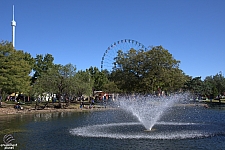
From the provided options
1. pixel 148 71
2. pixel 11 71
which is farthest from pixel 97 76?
pixel 11 71

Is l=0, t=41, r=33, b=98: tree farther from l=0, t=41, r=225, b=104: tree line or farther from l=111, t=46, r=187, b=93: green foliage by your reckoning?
l=111, t=46, r=187, b=93: green foliage

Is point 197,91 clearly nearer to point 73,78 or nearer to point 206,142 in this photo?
point 73,78

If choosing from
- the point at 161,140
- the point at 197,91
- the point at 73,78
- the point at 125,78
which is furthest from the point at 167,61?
the point at 161,140

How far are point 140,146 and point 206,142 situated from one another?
14.9 ft

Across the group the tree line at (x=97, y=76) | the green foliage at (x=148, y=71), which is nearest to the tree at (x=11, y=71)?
the tree line at (x=97, y=76)

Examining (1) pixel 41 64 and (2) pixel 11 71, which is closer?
(2) pixel 11 71

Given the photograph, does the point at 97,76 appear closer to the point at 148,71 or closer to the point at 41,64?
the point at 41,64

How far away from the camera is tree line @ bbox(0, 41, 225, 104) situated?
54531mm

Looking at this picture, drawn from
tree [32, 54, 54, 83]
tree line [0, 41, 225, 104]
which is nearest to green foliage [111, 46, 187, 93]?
tree line [0, 41, 225, 104]

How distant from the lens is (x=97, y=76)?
4126 inches

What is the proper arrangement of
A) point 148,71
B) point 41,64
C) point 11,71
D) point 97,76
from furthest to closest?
point 97,76
point 41,64
point 148,71
point 11,71

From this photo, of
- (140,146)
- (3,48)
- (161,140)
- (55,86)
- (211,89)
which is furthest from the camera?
(211,89)

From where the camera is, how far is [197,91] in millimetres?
102188

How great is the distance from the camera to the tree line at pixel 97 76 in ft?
179
